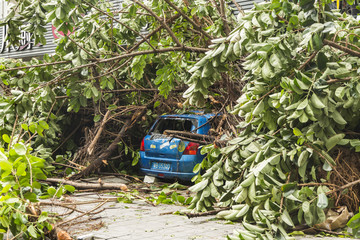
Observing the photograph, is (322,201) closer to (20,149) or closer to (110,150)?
(20,149)

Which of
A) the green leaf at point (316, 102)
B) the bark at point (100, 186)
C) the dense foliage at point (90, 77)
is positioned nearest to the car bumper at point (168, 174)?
the dense foliage at point (90, 77)

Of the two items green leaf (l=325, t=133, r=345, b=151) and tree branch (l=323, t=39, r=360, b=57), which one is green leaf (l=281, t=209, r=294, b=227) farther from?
tree branch (l=323, t=39, r=360, b=57)

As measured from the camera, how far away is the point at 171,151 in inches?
390

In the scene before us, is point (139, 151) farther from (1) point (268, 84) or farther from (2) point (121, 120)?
(1) point (268, 84)

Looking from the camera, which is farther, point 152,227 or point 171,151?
point 171,151

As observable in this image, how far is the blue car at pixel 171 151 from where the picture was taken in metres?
9.70

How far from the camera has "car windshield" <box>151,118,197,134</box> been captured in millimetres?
9913

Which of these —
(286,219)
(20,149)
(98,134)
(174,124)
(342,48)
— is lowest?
(98,134)

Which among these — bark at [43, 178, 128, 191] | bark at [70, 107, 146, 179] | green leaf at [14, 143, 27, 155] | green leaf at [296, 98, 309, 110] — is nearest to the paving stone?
bark at [43, 178, 128, 191]

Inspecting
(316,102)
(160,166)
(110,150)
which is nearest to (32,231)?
(316,102)

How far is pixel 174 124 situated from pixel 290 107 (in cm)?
566

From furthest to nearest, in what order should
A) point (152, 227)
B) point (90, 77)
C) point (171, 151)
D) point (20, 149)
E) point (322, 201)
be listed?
point (171, 151)
point (90, 77)
point (152, 227)
point (20, 149)
point (322, 201)

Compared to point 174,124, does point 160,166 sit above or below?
below

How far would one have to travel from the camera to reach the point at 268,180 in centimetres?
480
